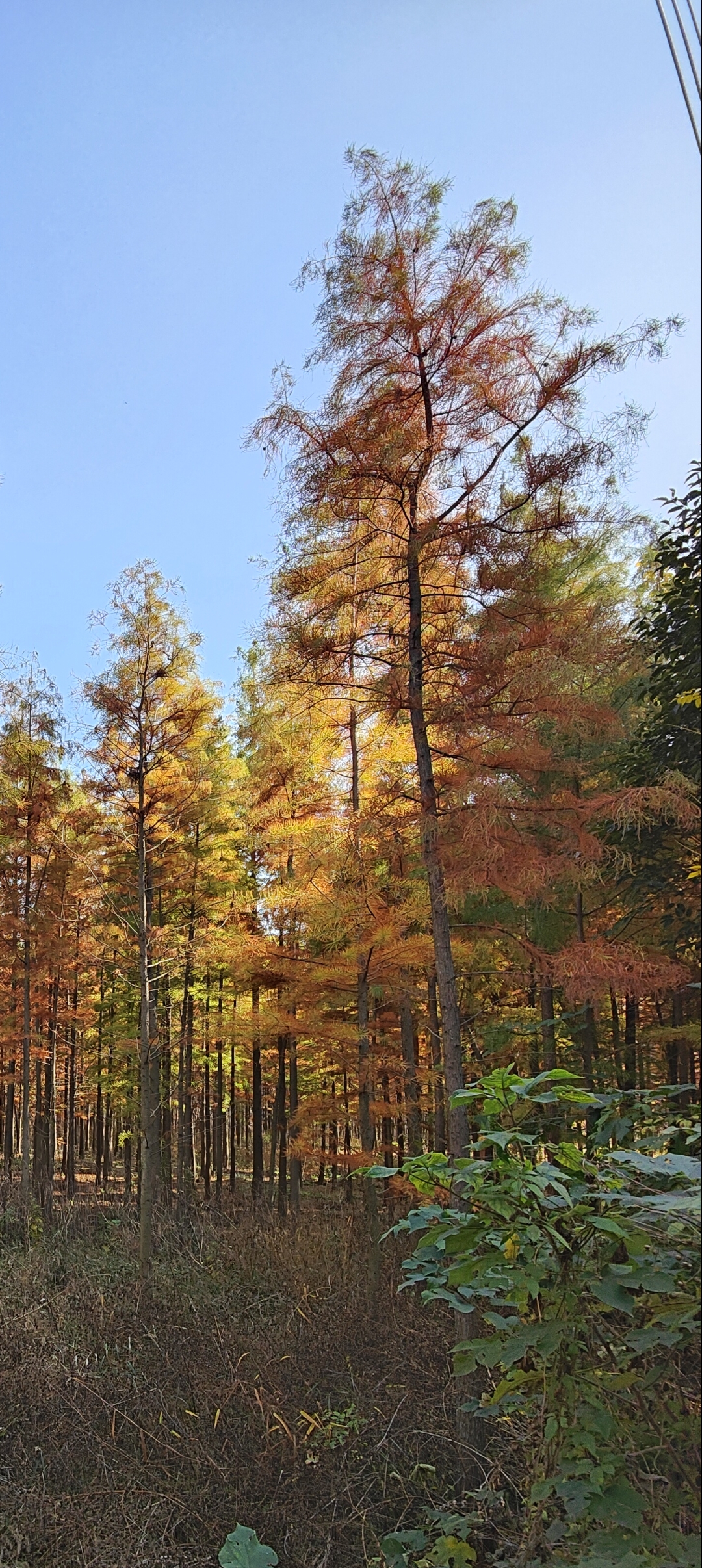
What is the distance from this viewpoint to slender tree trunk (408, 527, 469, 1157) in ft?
18.2

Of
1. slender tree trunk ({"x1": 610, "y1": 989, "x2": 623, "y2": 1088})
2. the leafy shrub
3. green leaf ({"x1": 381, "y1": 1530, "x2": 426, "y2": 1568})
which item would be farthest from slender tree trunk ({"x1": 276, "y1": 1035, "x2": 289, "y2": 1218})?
the leafy shrub

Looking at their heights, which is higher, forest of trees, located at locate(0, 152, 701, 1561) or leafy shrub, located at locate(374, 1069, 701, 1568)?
forest of trees, located at locate(0, 152, 701, 1561)

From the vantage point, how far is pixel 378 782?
891 cm

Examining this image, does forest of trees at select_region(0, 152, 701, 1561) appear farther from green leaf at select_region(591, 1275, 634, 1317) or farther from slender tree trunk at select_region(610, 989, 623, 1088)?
green leaf at select_region(591, 1275, 634, 1317)

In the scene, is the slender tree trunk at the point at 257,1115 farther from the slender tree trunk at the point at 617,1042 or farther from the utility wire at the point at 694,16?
the utility wire at the point at 694,16

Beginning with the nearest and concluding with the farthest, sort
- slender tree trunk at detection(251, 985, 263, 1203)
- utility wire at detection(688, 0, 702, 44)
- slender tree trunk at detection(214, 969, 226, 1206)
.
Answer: utility wire at detection(688, 0, 702, 44)
slender tree trunk at detection(251, 985, 263, 1203)
slender tree trunk at detection(214, 969, 226, 1206)

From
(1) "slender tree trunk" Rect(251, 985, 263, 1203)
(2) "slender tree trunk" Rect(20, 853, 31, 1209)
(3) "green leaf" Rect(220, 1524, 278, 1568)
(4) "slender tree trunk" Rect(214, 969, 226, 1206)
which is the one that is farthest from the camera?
(4) "slender tree trunk" Rect(214, 969, 226, 1206)

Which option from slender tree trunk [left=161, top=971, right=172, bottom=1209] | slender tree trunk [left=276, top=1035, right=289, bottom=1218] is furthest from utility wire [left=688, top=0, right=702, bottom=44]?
slender tree trunk [left=161, top=971, right=172, bottom=1209]

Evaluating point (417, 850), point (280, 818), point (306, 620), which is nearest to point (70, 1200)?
point (280, 818)

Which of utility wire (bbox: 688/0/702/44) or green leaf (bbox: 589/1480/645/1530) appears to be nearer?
green leaf (bbox: 589/1480/645/1530)

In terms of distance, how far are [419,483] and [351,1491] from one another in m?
6.37

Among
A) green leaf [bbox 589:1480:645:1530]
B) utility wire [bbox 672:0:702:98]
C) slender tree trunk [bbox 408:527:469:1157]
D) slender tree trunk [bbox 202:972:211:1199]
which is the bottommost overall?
slender tree trunk [bbox 202:972:211:1199]

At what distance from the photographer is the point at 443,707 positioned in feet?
19.8

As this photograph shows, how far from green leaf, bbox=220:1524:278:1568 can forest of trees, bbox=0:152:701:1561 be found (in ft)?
7.15
